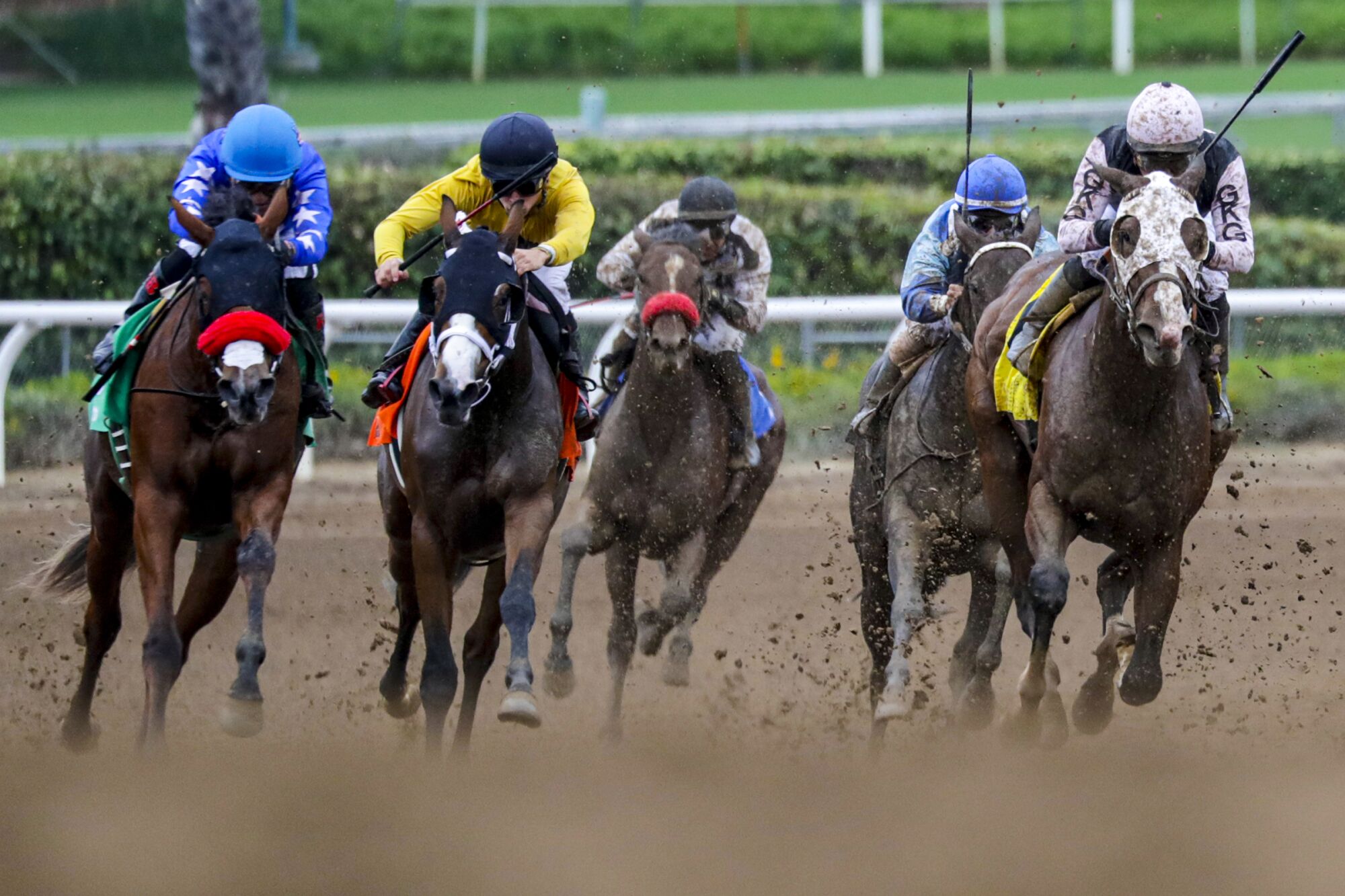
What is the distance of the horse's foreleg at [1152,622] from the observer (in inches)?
226

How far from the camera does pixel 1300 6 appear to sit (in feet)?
85.7

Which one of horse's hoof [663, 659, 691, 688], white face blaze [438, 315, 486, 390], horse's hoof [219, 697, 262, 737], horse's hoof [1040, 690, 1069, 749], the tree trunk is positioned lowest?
horse's hoof [663, 659, 691, 688]

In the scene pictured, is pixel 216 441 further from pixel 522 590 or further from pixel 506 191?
pixel 506 191

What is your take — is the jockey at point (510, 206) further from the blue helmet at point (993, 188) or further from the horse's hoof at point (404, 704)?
the blue helmet at point (993, 188)

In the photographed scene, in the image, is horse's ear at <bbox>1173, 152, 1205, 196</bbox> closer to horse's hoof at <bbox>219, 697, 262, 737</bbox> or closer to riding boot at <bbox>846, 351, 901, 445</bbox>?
riding boot at <bbox>846, 351, 901, 445</bbox>

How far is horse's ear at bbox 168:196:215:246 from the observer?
19.1ft

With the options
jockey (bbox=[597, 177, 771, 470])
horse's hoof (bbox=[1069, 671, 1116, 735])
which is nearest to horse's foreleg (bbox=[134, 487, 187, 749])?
jockey (bbox=[597, 177, 771, 470])

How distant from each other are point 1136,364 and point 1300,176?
10681 millimetres

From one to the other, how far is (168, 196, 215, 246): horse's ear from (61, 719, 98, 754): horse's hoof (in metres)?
1.60

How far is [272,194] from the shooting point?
6211 millimetres

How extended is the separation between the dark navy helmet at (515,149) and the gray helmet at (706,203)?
1.07m

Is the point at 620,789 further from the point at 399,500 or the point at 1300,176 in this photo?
the point at 1300,176

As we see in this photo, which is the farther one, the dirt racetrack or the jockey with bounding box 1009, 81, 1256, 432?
the jockey with bounding box 1009, 81, 1256, 432

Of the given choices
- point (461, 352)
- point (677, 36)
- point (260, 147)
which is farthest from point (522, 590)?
point (677, 36)
